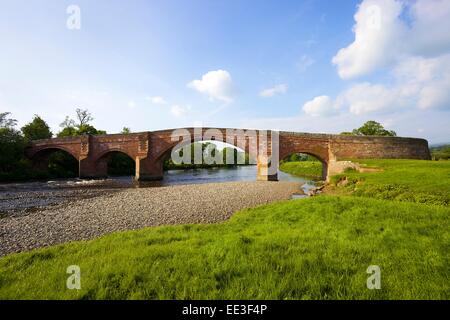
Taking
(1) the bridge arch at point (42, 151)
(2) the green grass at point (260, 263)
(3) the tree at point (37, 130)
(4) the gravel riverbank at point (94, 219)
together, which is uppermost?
(3) the tree at point (37, 130)

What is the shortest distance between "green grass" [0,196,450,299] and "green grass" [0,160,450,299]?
0.02 m

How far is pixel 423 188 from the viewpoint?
10.0 m

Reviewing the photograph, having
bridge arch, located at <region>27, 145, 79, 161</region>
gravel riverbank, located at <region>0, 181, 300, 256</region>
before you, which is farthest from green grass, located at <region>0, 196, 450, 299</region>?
bridge arch, located at <region>27, 145, 79, 161</region>

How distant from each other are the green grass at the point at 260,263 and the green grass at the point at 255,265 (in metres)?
0.02

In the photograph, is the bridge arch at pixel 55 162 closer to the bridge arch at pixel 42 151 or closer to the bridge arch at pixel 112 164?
the bridge arch at pixel 42 151

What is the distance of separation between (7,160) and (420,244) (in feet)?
142

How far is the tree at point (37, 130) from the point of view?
46.8 metres

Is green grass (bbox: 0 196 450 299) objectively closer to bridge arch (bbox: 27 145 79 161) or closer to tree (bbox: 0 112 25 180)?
tree (bbox: 0 112 25 180)

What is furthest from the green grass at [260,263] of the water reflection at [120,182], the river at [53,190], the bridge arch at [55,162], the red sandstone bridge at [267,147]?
the bridge arch at [55,162]

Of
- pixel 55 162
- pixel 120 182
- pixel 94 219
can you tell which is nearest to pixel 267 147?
pixel 120 182

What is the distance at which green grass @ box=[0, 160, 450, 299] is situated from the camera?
2.99 m

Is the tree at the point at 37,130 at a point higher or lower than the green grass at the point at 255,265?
higher

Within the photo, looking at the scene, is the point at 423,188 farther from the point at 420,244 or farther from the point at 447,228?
the point at 420,244
